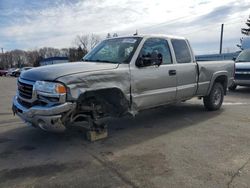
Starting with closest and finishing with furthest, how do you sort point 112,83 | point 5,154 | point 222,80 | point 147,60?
point 5,154
point 112,83
point 147,60
point 222,80

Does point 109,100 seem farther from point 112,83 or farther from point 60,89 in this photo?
point 60,89

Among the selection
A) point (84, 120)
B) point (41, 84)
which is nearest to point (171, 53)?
point (84, 120)

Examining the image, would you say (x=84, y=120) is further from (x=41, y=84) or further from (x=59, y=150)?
(x=41, y=84)

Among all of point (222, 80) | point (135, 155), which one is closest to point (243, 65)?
point (222, 80)

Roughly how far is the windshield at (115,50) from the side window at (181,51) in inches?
46.2

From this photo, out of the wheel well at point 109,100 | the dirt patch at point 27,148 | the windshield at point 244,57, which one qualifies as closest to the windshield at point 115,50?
the wheel well at point 109,100

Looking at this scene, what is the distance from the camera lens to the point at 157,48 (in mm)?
6664

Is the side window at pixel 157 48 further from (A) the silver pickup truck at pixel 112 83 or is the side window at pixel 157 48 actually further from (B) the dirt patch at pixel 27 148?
(B) the dirt patch at pixel 27 148

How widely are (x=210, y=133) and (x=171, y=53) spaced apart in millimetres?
1975

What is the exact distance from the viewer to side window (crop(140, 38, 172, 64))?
6261 mm

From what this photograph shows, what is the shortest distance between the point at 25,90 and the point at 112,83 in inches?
59.5

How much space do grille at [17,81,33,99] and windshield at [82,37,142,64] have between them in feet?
5.12

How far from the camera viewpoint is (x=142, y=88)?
19.6ft

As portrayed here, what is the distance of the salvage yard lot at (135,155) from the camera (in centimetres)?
395
